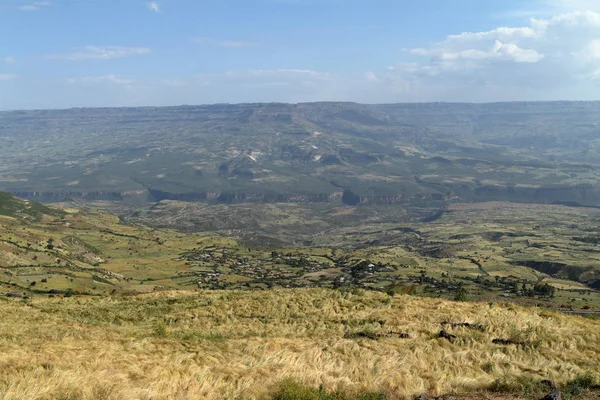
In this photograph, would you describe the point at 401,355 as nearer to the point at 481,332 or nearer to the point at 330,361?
the point at 330,361

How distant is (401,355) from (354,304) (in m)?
16.2

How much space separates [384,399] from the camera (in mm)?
17891

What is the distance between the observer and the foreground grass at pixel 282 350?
1888 centimetres

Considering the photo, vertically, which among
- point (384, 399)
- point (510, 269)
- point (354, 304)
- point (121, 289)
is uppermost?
point (384, 399)

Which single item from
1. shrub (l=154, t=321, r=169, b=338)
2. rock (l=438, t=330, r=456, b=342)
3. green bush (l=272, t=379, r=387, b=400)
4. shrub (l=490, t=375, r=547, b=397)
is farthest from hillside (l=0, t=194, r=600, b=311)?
green bush (l=272, t=379, r=387, b=400)

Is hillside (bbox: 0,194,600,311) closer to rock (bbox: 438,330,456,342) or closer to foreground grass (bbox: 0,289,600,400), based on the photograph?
foreground grass (bbox: 0,289,600,400)

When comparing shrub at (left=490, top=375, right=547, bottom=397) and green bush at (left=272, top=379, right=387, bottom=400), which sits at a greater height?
green bush at (left=272, top=379, right=387, bottom=400)

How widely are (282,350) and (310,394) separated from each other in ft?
23.9

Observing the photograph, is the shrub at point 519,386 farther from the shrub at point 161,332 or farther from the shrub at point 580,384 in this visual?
the shrub at point 161,332

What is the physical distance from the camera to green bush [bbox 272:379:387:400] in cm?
1717

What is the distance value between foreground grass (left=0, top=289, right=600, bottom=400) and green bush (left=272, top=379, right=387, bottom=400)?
0.39m

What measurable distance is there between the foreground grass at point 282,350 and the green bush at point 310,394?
0.39m

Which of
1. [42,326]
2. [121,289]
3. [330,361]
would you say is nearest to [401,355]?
[330,361]

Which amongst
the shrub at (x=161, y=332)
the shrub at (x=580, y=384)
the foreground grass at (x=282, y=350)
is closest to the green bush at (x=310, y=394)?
the foreground grass at (x=282, y=350)
